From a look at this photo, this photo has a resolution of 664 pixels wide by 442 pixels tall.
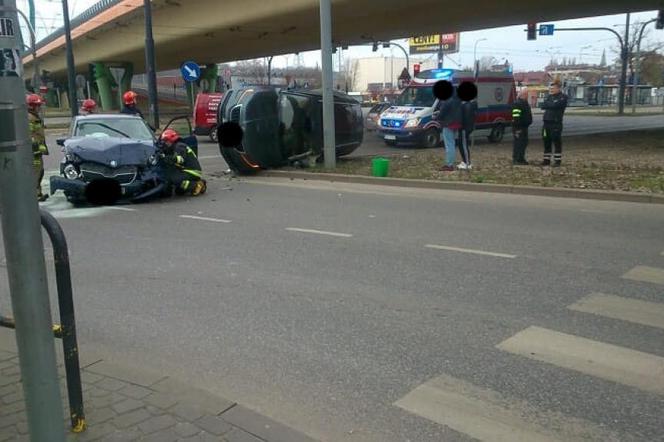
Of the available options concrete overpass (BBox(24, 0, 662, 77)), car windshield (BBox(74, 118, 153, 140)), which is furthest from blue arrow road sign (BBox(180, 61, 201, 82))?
car windshield (BBox(74, 118, 153, 140))

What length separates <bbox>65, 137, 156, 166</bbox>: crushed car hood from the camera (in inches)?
431

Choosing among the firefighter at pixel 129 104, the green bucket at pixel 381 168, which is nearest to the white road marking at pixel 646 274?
the green bucket at pixel 381 168

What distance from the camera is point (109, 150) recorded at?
11.0 metres

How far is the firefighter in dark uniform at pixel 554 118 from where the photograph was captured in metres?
13.7

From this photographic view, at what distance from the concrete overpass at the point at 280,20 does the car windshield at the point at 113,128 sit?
13065 mm

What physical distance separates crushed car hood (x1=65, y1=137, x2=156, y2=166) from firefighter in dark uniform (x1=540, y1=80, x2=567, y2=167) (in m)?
8.36

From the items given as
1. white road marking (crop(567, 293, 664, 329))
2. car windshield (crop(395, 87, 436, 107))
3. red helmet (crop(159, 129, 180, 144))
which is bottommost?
white road marking (crop(567, 293, 664, 329))

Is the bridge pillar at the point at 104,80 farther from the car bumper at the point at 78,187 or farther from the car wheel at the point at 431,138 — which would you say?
the car bumper at the point at 78,187

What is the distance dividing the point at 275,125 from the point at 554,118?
21.2ft

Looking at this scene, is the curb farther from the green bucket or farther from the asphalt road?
the asphalt road

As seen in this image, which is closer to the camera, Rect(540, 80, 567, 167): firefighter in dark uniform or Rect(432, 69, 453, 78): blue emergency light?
Rect(540, 80, 567, 167): firefighter in dark uniform

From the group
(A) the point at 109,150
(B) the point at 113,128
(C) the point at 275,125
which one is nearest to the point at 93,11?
(C) the point at 275,125

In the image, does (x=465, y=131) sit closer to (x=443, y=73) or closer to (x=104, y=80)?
(x=443, y=73)

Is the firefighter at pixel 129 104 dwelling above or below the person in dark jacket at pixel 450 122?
above
